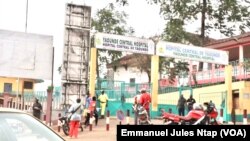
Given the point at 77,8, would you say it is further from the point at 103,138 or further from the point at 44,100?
the point at 103,138

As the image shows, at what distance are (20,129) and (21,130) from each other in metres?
0.01

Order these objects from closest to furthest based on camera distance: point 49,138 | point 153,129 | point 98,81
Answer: point 49,138 < point 153,129 < point 98,81

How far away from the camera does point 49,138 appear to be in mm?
4508

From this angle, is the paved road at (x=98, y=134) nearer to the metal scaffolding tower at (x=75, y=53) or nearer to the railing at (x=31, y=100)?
the metal scaffolding tower at (x=75, y=53)

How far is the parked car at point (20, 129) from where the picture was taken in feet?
14.6

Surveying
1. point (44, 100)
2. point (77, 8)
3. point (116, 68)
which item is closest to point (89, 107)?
point (44, 100)

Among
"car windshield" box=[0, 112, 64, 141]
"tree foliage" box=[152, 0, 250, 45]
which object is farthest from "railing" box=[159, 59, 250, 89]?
"car windshield" box=[0, 112, 64, 141]

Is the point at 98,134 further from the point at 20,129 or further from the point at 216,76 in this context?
the point at 216,76

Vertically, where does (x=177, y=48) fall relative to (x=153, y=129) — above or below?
above

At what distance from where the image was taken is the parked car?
4445 mm

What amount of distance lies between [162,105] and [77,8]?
782cm

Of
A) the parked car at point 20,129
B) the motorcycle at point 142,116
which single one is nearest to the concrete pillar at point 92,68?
the motorcycle at point 142,116

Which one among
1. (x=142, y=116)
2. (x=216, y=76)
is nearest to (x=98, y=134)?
(x=142, y=116)

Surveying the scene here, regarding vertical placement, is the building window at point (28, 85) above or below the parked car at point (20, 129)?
above
